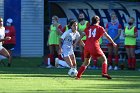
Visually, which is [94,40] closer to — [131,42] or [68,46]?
[68,46]

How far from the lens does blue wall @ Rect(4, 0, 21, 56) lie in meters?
29.4

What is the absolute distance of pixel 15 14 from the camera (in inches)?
1166

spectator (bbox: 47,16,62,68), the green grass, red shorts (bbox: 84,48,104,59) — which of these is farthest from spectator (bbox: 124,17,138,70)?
red shorts (bbox: 84,48,104,59)

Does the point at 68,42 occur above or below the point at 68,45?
above

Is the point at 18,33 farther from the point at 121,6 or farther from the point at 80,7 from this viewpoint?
the point at 121,6

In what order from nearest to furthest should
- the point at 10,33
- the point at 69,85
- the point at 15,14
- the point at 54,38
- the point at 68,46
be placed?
the point at 69,85, the point at 68,46, the point at 54,38, the point at 10,33, the point at 15,14

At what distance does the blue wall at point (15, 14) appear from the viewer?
29.4 meters

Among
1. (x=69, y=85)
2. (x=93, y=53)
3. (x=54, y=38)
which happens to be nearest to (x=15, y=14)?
(x=54, y=38)

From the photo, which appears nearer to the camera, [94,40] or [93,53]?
[93,53]

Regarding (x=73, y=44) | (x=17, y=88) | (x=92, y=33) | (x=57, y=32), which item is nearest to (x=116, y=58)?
(x=57, y=32)

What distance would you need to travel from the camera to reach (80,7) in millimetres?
28875

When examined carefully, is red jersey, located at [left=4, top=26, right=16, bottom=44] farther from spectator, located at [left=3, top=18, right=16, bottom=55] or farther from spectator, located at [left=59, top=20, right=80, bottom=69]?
spectator, located at [left=59, top=20, right=80, bottom=69]

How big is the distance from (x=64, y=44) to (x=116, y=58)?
4.59 meters

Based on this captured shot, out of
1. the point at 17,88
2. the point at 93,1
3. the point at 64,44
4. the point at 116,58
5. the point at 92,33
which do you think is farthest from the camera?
the point at 93,1
